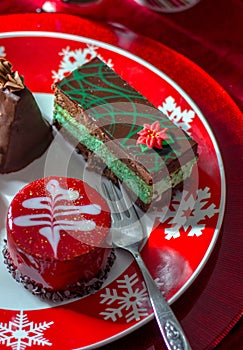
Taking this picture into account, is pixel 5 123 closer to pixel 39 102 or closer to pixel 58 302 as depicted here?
pixel 39 102

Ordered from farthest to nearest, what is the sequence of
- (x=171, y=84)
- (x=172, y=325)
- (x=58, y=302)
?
(x=171, y=84)
(x=58, y=302)
(x=172, y=325)

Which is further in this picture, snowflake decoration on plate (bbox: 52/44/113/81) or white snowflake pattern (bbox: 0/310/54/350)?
snowflake decoration on plate (bbox: 52/44/113/81)

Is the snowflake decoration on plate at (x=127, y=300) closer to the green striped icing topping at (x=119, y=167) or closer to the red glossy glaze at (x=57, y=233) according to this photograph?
the red glossy glaze at (x=57, y=233)

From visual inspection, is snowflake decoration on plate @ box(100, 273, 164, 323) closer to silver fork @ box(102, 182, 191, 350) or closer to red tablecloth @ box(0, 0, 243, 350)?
silver fork @ box(102, 182, 191, 350)

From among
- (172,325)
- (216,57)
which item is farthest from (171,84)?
(172,325)

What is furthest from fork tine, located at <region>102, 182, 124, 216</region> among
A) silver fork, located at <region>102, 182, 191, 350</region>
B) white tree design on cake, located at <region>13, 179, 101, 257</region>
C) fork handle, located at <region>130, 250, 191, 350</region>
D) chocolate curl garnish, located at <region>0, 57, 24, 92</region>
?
chocolate curl garnish, located at <region>0, 57, 24, 92</region>

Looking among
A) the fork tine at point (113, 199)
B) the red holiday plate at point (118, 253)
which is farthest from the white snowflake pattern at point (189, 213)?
the fork tine at point (113, 199)

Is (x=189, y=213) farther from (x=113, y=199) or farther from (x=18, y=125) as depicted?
(x=18, y=125)
